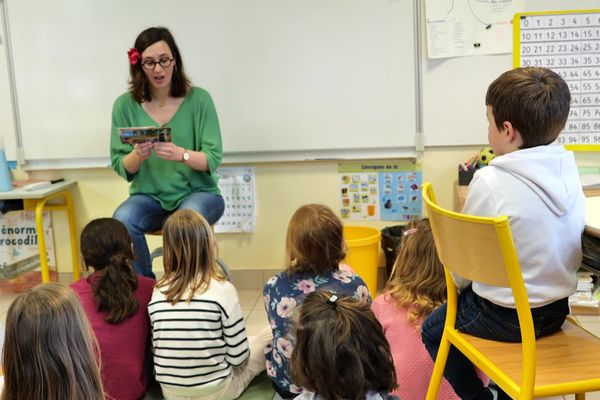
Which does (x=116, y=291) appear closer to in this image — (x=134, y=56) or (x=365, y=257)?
(x=134, y=56)

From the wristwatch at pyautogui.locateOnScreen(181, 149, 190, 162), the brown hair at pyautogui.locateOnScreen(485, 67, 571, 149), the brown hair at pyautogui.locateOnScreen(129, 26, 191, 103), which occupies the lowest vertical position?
the wristwatch at pyautogui.locateOnScreen(181, 149, 190, 162)

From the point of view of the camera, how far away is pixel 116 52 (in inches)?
132

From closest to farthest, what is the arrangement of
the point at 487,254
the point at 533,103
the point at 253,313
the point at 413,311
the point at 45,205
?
the point at 487,254 → the point at 533,103 → the point at 413,311 → the point at 253,313 → the point at 45,205

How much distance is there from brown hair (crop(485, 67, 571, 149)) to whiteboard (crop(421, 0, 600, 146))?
1718mm

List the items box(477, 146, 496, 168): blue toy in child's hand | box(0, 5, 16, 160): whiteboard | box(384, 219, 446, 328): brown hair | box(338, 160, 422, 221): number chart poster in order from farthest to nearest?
box(0, 5, 16, 160): whiteboard → box(338, 160, 422, 221): number chart poster → box(477, 146, 496, 168): blue toy in child's hand → box(384, 219, 446, 328): brown hair

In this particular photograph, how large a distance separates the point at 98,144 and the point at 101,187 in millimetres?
251

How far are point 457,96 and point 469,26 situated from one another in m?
0.35

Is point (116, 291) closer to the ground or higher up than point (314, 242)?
closer to the ground

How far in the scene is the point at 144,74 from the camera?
288cm

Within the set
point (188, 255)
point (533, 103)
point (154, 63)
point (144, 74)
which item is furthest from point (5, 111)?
point (533, 103)

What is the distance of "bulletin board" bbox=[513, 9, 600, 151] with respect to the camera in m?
3.09

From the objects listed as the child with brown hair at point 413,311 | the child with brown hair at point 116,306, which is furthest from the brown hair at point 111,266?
the child with brown hair at point 413,311

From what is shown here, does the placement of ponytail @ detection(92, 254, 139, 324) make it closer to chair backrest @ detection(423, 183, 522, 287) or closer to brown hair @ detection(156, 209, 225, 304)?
brown hair @ detection(156, 209, 225, 304)

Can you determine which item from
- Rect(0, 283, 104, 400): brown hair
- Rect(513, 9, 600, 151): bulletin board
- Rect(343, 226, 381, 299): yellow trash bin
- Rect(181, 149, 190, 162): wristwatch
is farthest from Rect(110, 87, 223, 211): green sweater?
Rect(0, 283, 104, 400): brown hair
